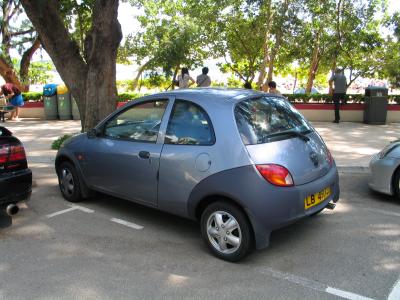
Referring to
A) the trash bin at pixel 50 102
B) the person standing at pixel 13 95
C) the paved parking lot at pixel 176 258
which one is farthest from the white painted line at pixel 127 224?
the person standing at pixel 13 95

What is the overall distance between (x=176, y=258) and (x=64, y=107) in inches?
504

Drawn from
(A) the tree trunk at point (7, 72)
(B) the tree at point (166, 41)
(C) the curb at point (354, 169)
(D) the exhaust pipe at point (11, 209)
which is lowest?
(C) the curb at point (354, 169)

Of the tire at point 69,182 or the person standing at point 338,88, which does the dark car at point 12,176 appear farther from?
the person standing at point 338,88

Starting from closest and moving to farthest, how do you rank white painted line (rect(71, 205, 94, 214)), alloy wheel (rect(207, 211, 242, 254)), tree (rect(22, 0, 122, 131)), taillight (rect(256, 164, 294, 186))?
taillight (rect(256, 164, 294, 186)) → alloy wheel (rect(207, 211, 242, 254)) → white painted line (rect(71, 205, 94, 214)) → tree (rect(22, 0, 122, 131))

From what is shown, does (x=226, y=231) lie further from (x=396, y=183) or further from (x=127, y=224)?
(x=396, y=183)

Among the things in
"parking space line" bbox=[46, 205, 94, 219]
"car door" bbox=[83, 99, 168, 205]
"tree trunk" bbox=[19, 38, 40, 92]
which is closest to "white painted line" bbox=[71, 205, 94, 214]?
"parking space line" bbox=[46, 205, 94, 219]

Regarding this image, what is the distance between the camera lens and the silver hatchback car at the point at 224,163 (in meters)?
3.86

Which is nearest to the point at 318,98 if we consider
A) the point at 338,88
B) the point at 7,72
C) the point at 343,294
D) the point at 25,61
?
the point at 338,88

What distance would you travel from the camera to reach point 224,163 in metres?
3.97

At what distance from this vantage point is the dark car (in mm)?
4672

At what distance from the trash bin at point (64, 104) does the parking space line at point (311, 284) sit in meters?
13.3

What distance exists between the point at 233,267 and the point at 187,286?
55 centimetres

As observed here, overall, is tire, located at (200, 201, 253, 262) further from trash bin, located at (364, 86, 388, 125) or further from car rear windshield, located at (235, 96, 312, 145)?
trash bin, located at (364, 86, 388, 125)

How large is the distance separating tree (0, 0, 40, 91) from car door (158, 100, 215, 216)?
1652 centimetres
